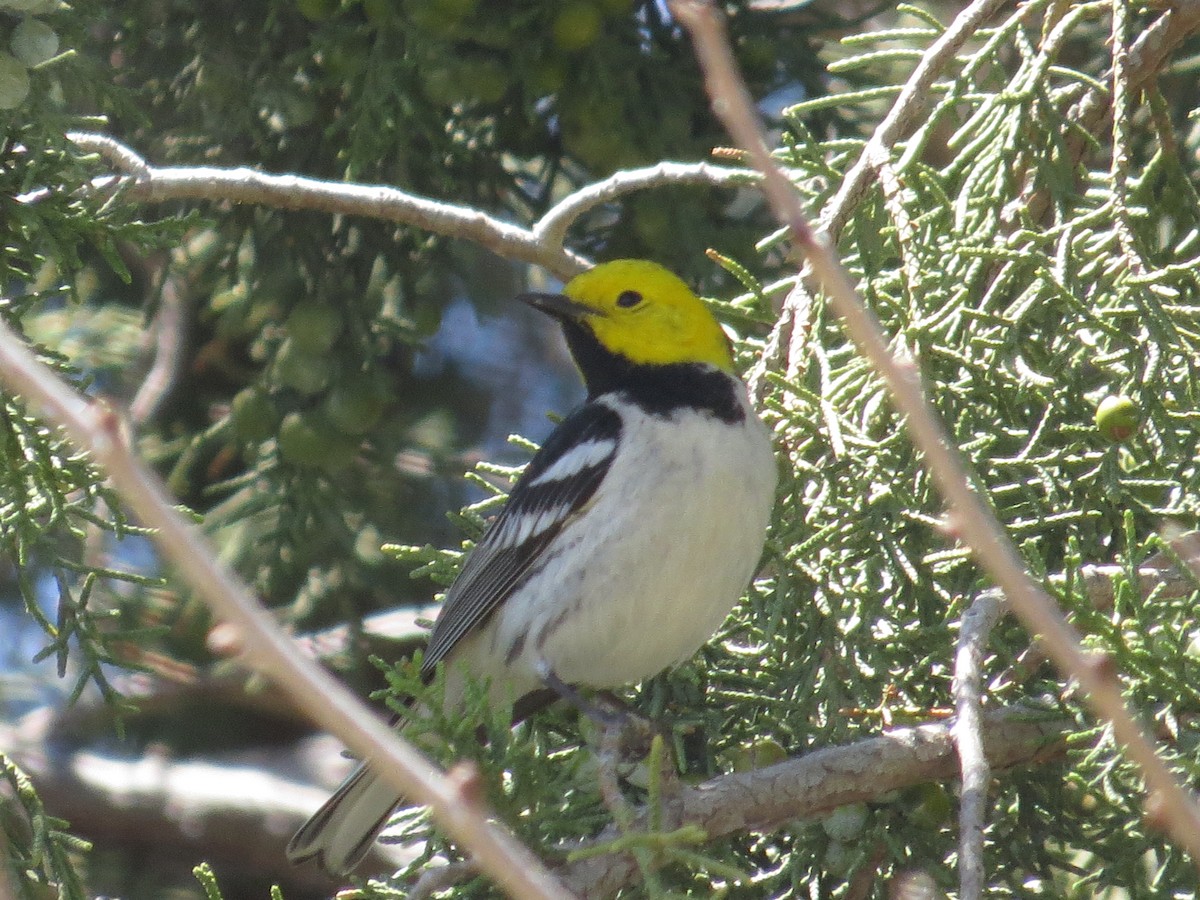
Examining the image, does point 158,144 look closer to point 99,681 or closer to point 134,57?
point 134,57

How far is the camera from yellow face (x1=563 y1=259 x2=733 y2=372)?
3.24m

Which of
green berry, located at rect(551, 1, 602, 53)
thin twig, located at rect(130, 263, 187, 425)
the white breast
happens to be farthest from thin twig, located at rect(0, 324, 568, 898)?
thin twig, located at rect(130, 263, 187, 425)

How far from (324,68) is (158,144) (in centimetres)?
63

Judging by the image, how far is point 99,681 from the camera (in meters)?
2.30

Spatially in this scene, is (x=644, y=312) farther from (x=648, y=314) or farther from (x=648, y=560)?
(x=648, y=560)

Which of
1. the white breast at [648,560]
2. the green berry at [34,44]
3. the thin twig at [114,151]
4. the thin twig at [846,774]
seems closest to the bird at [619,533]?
the white breast at [648,560]

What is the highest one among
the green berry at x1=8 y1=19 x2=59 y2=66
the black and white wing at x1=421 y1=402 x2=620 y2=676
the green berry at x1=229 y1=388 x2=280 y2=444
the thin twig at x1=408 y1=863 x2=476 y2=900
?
the green berry at x1=8 y1=19 x2=59 y2=66

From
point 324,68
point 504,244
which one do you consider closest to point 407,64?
point 324,68

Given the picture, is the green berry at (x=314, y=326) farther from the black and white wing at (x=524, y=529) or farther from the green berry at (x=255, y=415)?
the black and white wing at (x=524, y=529)

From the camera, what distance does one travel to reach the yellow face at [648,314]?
324 cm

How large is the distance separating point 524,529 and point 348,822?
710 millimetres

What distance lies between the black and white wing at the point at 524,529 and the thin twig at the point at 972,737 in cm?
102

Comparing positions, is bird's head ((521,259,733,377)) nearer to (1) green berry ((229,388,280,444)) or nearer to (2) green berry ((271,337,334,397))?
(2) green berry ((271,337,334,397))

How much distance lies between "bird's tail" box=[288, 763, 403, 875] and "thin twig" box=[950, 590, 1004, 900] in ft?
4.26
